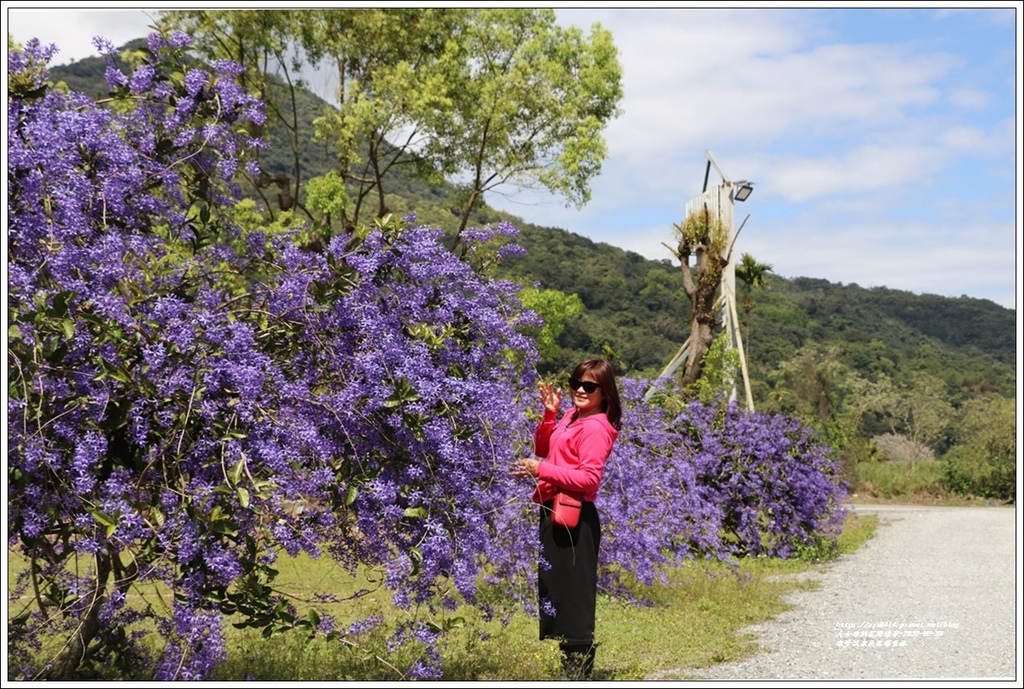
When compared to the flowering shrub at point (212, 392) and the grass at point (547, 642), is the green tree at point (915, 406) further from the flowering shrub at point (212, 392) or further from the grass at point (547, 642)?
the flowering shrub at point (212, 392)

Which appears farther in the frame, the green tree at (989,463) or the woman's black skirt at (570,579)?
the green tree at (989,463)

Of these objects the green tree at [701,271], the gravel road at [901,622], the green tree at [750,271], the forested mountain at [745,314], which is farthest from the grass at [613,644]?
the green tree at [750,271]

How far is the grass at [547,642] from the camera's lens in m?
5.13

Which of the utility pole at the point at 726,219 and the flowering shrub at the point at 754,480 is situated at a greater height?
the utility pole at the point at 726,219

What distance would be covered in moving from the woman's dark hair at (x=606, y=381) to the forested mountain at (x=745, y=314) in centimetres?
810

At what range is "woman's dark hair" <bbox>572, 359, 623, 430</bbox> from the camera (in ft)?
16.1

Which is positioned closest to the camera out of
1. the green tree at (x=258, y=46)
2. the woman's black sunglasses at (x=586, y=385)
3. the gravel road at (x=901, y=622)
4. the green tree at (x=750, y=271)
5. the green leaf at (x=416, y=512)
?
the green leaf at (x=416, y=512)

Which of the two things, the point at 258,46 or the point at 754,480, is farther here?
the point at 258,46

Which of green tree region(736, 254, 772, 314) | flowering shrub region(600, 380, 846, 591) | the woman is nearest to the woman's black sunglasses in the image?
the woman

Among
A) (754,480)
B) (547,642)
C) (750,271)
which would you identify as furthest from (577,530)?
(750,271)

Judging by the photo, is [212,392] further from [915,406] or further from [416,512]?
[915,406]

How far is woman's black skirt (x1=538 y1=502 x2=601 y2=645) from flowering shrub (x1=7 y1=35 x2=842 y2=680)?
249mm

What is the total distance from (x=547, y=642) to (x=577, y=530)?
0.66 metres

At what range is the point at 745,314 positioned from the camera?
45125 millimetres
